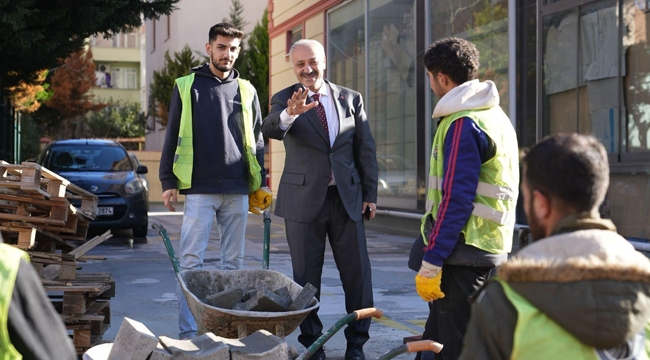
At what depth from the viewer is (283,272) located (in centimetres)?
934

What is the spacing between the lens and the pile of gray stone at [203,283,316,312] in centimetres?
418

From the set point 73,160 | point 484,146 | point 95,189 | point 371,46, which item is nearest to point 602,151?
point 484,146

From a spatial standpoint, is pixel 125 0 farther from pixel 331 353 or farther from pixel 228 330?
pixel 228 330

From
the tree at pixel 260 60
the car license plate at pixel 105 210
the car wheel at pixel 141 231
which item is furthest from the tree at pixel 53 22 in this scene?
the tree at pixel 260 60

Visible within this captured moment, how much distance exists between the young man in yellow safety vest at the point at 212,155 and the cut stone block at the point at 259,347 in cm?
155

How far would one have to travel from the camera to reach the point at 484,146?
375cm

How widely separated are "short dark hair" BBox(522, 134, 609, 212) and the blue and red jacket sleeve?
5.23 feet

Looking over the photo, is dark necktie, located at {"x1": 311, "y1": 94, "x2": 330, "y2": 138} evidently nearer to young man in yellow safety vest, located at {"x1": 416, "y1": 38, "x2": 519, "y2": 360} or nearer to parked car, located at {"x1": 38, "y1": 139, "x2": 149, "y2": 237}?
young man in yellow safety vest, located at {"x1": 416, "y1": 38, "x2": 519, "y2": 360}

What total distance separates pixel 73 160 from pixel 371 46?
568cm

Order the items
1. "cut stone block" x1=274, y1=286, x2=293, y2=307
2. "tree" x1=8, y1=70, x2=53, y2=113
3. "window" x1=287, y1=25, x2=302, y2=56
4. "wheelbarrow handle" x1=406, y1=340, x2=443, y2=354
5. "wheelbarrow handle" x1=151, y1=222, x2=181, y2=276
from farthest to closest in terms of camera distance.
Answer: "tree" x1=8, y1=70, x2=53, y2=113 → "window" x1=287, y1=25, x2=302, y2=56 → "wheelbarrow handle" x1=151, y1=222, x2=181, y2=276 → "cut stone block" x1=274, y1=286, x2=293, y2=307 → "wheelbarrow handle" x1=406, y1=340, x2=443, y2=354

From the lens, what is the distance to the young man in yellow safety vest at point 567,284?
1866 mm

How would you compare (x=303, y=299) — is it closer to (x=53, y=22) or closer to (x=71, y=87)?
(x=53, y=22)

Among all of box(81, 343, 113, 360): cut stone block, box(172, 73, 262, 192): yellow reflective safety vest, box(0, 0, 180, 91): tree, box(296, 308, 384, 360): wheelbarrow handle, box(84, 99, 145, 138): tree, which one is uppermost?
box(84, 99, 145, 138): tree

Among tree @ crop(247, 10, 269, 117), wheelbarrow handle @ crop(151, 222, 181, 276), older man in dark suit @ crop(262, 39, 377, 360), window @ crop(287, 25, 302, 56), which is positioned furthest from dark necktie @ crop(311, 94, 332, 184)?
tree @ crop(247, 10, 269, 117)
